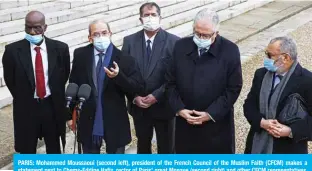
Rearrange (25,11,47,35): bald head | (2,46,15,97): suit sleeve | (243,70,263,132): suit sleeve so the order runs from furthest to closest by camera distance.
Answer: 1. (2,46,15,97): suit sleeve
2. (25,11,47,35): bald head
3. (243,70,263,132): suit sleeve

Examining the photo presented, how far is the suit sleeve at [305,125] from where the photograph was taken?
11.2ft

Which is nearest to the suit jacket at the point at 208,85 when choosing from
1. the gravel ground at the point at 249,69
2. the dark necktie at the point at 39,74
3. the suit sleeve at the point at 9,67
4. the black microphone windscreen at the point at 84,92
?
the black microphone windscreen at the point at 84,92

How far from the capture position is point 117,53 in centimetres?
394

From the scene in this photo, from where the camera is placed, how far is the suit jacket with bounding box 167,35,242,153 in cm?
376

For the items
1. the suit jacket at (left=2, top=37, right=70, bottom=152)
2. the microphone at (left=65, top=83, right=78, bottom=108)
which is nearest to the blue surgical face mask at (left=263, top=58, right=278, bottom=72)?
the microphone at (left=65, top=83, right=78, bottom=108)

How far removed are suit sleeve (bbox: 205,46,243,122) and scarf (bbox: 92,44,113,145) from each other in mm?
860

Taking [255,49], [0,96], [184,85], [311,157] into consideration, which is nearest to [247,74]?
Answer: [255,49]

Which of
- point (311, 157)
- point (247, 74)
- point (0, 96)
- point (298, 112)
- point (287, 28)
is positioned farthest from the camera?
point (287, 28)

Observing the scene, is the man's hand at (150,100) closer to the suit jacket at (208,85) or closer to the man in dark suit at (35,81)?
the suit jacket at (208,85)

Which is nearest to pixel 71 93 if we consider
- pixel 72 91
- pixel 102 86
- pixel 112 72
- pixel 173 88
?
pixel 72 91

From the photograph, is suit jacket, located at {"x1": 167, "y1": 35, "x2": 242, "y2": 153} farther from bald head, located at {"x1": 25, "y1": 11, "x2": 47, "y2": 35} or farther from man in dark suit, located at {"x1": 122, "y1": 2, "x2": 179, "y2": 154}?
bald head, located at {"x1": 25, "y1": 11, "x2": 47, "y2": 35}

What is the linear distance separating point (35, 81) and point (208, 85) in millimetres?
1468

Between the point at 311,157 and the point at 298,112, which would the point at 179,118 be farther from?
the point at 311,157

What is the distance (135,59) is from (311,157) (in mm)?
1830
